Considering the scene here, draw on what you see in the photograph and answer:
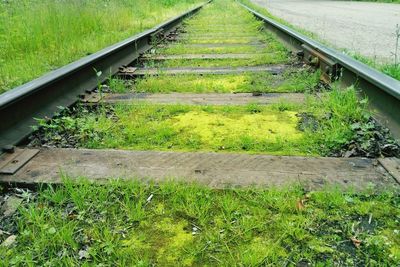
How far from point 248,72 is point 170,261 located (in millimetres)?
2977

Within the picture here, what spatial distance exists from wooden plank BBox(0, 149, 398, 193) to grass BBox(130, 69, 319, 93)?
1.43 metres

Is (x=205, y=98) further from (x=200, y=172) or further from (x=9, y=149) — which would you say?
(x=9, y=149)

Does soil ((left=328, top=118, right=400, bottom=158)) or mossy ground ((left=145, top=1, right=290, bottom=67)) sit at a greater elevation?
mossy ground ((left=145, top=1, right=290, bottom=67))

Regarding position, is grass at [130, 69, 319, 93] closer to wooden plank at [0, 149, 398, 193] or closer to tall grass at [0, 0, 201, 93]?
tall grass at [0, 0, 201, 93]

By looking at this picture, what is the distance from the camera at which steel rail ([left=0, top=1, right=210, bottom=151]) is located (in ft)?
7.06

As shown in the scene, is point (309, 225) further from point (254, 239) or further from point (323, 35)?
point (323, 35)

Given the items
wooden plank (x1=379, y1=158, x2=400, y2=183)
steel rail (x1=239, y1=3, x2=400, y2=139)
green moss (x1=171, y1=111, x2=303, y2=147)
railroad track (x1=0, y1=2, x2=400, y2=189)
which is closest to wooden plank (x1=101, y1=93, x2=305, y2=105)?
railroad track (x1=0, y1=2, x2=400, y2=189)

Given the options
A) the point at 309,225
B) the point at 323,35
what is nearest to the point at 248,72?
the point at 309,225

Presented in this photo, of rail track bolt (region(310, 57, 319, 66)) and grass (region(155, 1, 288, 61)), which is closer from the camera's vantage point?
rail track bolt (region(310, 57, 319, 66))

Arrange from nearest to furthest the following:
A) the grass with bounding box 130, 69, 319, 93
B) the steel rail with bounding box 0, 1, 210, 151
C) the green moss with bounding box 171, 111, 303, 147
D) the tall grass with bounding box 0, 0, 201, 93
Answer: the steel rail with bounding box 0, 1, 210, 151, the green moss with bounding box 171, 111, 303, 147, the grass with bounding box 130, 69, 319, 93, the tall grass with bounding box 0, 0, 201, 93

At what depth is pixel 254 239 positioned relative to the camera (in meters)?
1.40

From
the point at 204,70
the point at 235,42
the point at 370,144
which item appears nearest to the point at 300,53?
the point at 204,70

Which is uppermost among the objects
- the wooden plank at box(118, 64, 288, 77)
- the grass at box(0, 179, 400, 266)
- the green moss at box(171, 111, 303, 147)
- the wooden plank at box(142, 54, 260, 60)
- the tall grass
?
the tall grass

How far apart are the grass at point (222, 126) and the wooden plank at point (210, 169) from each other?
19cm
